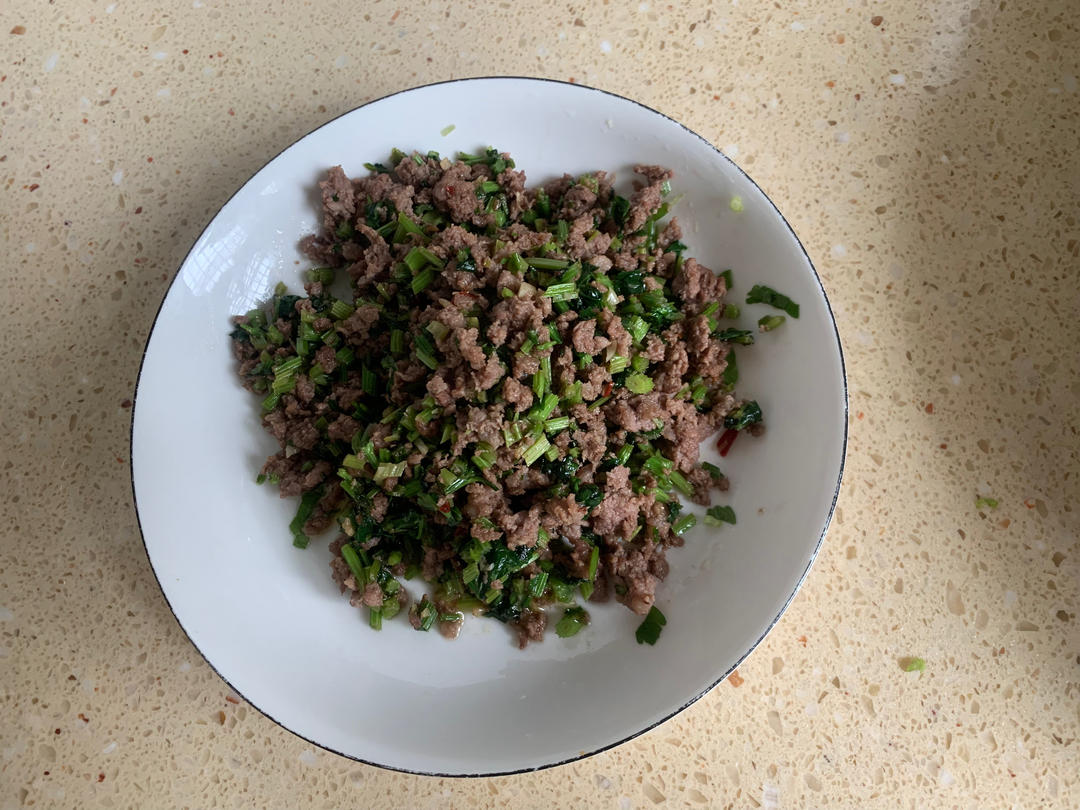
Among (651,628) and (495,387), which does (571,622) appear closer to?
(651,628)

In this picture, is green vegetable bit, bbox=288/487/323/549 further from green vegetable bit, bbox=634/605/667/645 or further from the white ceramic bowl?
green vegetable bit, bbox=634/605/667/645

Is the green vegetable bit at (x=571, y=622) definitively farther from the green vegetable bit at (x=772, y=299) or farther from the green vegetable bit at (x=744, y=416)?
the green vegetable bit at (x=772, y=299)

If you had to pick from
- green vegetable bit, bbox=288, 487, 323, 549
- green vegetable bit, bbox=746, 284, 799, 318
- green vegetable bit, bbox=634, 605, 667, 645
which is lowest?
green vegetable bit, bbox=634, 605, 667, 645

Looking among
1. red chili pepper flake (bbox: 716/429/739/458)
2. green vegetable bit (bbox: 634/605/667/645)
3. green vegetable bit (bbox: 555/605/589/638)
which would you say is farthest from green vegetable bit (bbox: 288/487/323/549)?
red chili pepper flake (bbox: 716/429/739/458)

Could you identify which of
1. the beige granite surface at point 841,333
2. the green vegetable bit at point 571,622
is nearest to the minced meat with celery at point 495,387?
the green vegetable bit at point 571,622

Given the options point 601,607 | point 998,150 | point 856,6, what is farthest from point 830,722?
point 856,6

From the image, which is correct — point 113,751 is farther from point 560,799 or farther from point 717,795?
point 717,795

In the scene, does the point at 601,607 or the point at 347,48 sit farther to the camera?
the point at 347,48
